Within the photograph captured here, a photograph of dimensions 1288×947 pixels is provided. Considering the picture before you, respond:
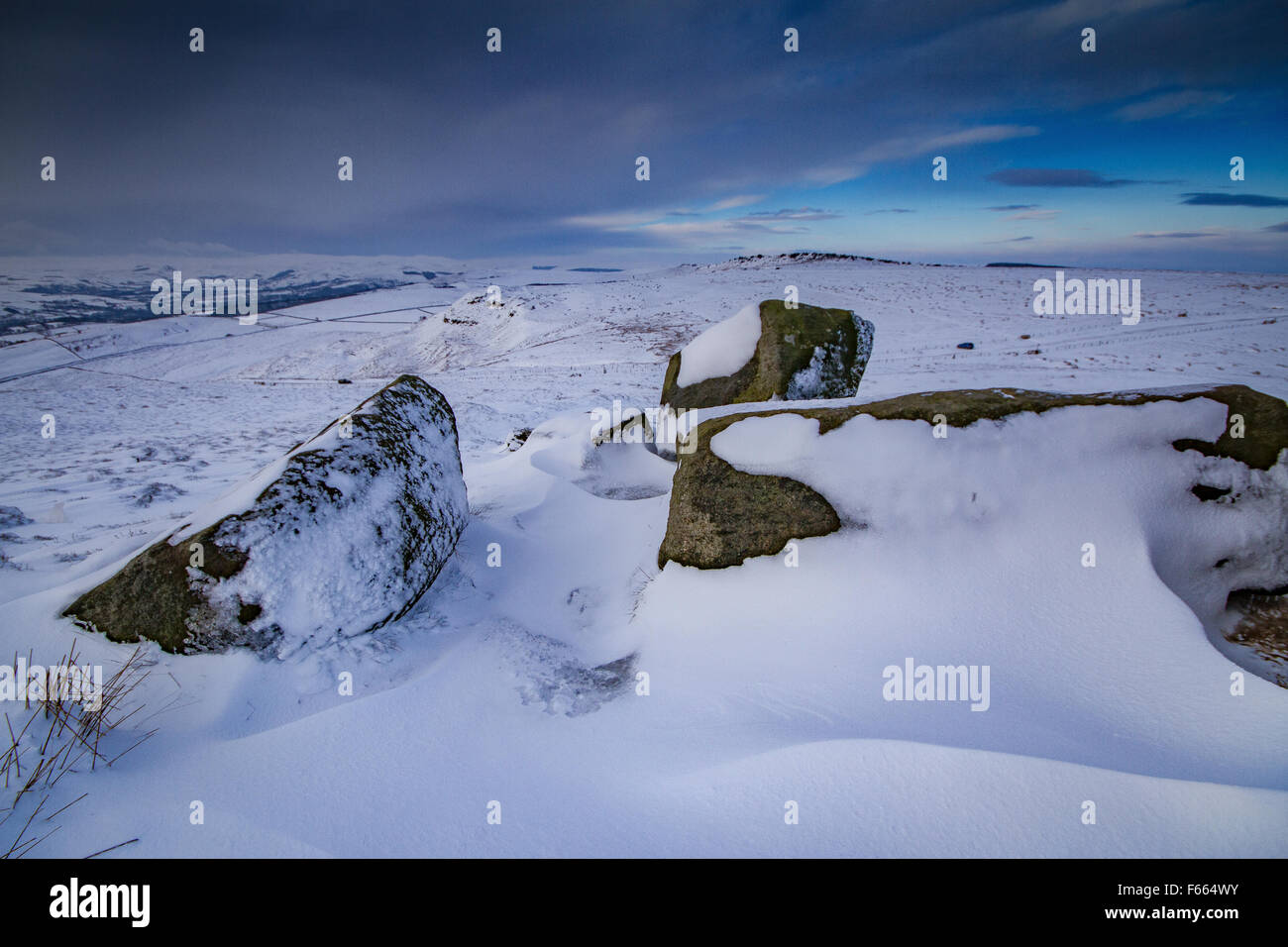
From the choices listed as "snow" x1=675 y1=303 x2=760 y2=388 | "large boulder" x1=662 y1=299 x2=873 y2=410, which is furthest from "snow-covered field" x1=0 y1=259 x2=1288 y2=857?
"snow" x1=675 y1=303 x2=760 y2=388

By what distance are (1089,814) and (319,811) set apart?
2.76 meters

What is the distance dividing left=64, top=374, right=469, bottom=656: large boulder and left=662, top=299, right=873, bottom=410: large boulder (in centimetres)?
429

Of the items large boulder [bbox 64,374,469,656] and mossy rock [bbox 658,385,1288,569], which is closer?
large boulder [bbox 64,374,469,656]

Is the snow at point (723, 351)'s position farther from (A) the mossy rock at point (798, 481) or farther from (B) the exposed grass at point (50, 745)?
(B) the exposed grass at point (50, 745)

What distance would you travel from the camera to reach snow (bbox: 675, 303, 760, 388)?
287 inches

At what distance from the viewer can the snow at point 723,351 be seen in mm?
7281

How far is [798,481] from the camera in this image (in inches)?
144

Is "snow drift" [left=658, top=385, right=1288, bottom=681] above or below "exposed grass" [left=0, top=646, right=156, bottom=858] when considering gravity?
above

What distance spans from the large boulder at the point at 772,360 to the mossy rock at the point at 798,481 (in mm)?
2879

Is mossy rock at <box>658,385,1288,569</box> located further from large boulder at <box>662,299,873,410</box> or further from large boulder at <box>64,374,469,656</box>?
large boulder at <box>662,299,873,410</box>

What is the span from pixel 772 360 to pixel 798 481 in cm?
360

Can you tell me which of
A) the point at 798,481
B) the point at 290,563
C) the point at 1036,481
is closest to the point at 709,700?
the point at 798,481

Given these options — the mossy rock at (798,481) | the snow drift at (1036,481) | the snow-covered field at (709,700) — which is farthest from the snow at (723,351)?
the snow drift at (1036,481)
